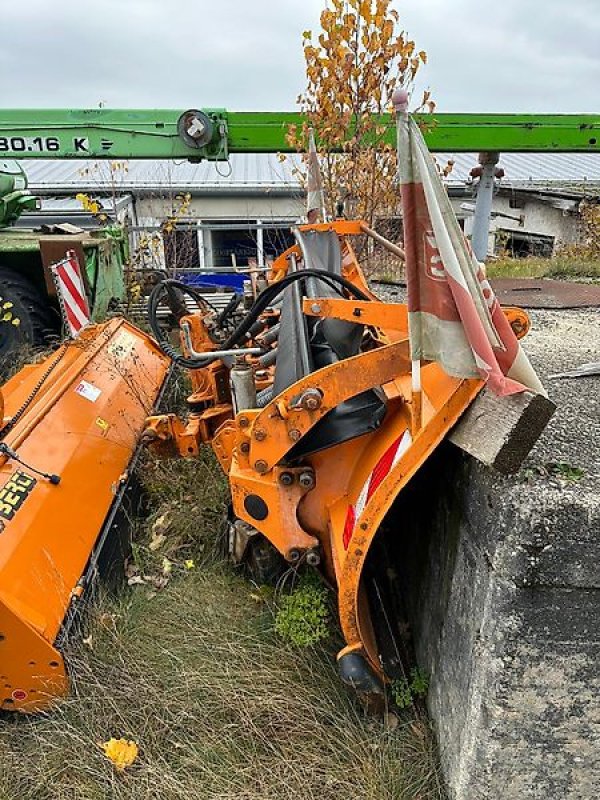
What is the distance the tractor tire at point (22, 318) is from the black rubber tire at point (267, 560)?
3.79 m

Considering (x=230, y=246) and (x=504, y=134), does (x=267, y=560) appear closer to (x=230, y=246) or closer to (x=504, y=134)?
→ (x=504, y=134)

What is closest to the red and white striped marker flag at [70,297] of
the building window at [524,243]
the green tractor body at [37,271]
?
the green tractor body at [37,271]

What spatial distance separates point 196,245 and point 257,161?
18.1ft

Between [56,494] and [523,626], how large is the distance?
1793 mm

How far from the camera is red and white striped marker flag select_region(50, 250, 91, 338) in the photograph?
377 cm

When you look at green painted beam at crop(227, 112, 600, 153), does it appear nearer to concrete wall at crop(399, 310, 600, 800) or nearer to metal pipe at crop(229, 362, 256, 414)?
metal pipe at crop(229, 362, 256, 414)

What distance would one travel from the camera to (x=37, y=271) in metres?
6.33

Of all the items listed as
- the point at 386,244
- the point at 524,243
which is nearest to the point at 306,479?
the point at 386,244

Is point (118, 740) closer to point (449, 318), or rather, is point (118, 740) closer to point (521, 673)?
point (521, 673)

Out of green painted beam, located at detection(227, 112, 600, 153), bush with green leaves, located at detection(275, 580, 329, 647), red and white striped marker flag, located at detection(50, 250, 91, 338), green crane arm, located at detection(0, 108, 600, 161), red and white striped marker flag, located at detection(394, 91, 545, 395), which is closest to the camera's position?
red and white striped marker flag, located at detection(394, 91, 545, 395)

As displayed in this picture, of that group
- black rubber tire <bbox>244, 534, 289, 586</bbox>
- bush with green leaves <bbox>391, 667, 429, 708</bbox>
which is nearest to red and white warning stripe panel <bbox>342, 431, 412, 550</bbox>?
bush with green leaves <bbox>391, 667, 429, 708</bbox>

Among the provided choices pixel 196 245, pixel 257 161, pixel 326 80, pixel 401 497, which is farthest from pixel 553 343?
pixel 257 161

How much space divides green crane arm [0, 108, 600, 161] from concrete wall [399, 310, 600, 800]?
455 centimetres

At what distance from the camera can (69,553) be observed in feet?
7.91
